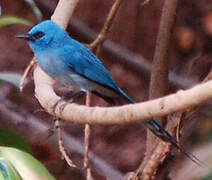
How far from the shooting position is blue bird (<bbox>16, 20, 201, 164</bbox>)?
2.68 meters

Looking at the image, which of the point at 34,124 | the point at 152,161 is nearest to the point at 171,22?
the point at 152,161

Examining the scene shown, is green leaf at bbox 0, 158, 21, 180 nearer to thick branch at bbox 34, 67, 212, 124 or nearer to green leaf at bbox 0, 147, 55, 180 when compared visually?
green leaf at bbox 0, 147, 55, 180

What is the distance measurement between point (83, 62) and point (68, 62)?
0.24 feet

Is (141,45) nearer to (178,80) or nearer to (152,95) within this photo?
(178,80)

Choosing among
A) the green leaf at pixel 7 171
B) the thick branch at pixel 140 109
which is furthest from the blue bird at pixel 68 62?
the green leaf at pixel 7 171

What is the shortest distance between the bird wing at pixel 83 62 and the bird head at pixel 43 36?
67 mm

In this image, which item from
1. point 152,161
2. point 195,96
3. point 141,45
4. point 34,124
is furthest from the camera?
point 141,45

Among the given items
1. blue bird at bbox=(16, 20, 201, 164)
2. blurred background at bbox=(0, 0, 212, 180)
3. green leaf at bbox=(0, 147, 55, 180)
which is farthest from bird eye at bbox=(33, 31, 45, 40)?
blurred background at bbox=(0, 0, 212, 180)

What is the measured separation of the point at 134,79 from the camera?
4184mm

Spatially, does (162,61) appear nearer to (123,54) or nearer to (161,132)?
(161,132)

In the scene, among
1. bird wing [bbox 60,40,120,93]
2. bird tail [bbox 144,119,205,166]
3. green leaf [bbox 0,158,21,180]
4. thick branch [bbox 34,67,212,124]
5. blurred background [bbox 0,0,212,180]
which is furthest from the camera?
blurred background [bbox 0,0,212,180]

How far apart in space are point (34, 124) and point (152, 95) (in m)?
1.29

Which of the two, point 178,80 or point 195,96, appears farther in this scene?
point 178,80

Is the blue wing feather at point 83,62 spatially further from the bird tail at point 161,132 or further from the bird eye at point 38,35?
the bird tail at point 161,132
